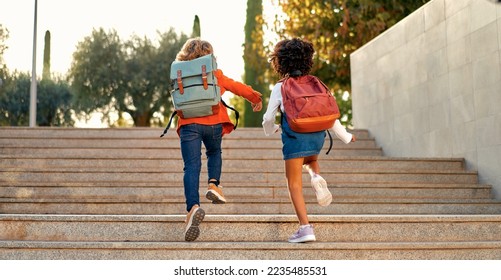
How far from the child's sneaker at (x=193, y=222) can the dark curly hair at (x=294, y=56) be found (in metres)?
1.22

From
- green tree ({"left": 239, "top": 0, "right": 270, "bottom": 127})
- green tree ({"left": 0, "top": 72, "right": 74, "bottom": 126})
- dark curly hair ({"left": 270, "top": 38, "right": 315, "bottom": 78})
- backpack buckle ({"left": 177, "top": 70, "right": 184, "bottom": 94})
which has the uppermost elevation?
green tree ({"left": 239, "top": 0, "right": 270, "bottom": 127})

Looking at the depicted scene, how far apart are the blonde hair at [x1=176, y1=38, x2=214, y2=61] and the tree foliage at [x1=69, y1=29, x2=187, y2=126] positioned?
71.6 ft

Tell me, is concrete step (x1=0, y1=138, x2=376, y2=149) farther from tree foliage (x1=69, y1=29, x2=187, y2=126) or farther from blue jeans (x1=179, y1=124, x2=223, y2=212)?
tree foliage (x1=69, y1=29, x2=187, y2=126)

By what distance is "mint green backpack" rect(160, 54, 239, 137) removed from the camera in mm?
5750

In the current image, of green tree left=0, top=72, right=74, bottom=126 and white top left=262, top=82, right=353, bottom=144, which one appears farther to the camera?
green tree left=0, top=72, right=74, bottom=126

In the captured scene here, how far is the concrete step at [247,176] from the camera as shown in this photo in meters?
9.20

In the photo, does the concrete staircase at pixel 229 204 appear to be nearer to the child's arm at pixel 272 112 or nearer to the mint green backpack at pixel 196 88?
the child's arm at pixel 272 112

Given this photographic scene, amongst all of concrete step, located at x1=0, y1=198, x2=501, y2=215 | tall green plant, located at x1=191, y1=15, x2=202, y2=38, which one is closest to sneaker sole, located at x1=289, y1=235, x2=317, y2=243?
concrete step, located at x1=0, y1=198, x2=501, y2=215

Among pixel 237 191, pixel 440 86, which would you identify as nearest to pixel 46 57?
pixel 440 86

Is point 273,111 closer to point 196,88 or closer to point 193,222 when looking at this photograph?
point 196,88

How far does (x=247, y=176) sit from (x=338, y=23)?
10325mm

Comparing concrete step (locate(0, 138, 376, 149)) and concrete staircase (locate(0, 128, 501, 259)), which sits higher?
concrete step (locate(0, 138, 376, 149))

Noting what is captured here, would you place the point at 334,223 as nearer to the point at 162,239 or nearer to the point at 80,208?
the point at 162,239

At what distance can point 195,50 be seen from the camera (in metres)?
5.91
